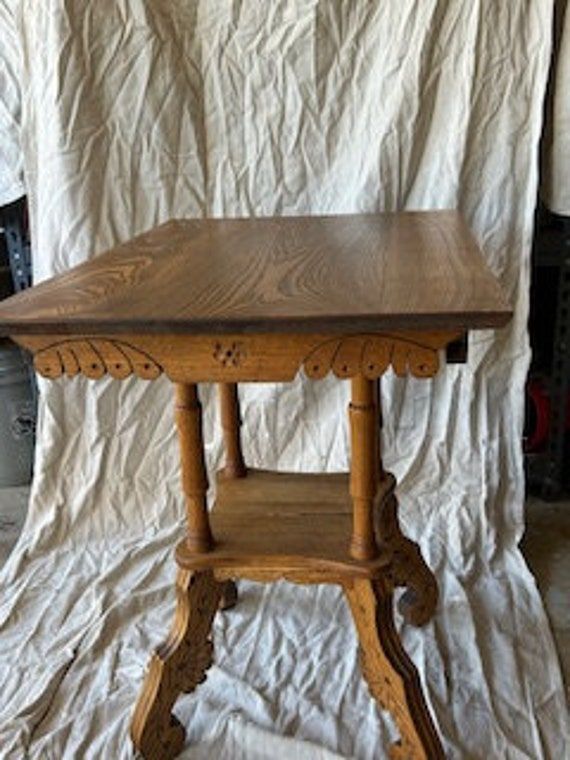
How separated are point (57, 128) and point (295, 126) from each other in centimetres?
44

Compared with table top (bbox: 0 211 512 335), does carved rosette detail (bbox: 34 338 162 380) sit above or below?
below

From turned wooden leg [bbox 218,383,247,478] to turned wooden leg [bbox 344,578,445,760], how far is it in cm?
33

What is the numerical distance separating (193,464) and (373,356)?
0.97 feet

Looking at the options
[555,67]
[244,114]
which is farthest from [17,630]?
[555,67]

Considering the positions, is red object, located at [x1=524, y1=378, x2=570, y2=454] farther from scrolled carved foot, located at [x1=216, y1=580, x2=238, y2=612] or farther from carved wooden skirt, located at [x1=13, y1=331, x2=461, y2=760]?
scrolled carved foot, located at [x1=216, y1=580, x2=238, y2=612]

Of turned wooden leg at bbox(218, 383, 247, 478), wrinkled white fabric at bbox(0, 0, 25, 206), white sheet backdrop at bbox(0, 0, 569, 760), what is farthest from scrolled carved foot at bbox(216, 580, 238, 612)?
wrinkled white fabric at bbox(0, 0, 25, 206)

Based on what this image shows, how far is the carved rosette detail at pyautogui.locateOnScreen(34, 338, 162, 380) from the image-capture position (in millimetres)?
725

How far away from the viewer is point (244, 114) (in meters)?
1.32

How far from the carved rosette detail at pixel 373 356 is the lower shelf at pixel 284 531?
29 cm

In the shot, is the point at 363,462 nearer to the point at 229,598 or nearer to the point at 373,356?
the point at 373,356

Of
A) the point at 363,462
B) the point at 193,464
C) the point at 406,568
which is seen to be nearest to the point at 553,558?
the point at 406,568

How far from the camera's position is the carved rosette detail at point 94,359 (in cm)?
73

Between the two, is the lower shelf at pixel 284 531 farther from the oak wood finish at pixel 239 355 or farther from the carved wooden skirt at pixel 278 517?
the oak wood finish at pixel 239 355

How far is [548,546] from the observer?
4.66 ft
